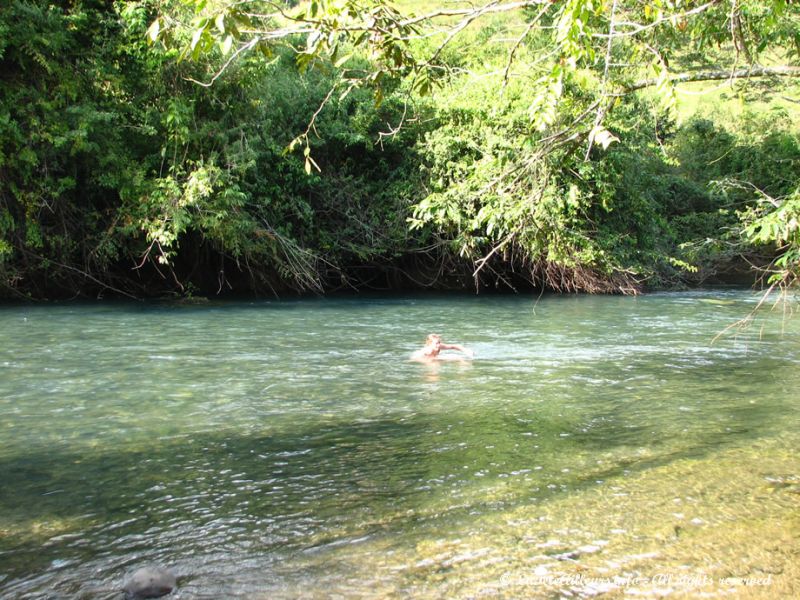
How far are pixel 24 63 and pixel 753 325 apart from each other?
15497 mm

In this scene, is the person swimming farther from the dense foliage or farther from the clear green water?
the dense foliage

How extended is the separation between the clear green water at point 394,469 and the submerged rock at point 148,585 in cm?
14

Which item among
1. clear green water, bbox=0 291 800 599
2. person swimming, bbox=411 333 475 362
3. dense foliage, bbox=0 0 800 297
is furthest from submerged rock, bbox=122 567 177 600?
dense foliage, bbox=0 0 800 297

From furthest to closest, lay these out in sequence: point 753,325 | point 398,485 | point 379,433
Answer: point 753,325 → point 379,433 → point 398,485

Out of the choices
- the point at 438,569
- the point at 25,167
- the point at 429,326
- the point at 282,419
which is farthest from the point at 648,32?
the point at 25,167

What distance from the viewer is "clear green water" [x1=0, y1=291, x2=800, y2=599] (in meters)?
4.53

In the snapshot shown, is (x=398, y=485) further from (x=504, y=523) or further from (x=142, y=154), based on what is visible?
(x=142, y=154)

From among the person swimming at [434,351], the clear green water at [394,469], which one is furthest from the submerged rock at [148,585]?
the person swimming at [434,351]

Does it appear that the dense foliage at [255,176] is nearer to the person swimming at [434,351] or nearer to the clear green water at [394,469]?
the person swimming at [434,351]

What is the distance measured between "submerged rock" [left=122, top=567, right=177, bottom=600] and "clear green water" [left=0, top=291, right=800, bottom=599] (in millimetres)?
144

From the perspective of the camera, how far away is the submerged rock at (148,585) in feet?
13.7

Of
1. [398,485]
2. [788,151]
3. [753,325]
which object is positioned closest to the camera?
[398,485]

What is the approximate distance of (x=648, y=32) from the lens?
6.07 m

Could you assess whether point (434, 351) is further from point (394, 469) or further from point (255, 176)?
point (255, 176)
